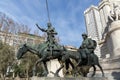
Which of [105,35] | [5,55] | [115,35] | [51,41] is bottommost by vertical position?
[5,55]

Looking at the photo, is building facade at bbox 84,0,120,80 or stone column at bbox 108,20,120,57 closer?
building facade at bbox 84,0,120,80

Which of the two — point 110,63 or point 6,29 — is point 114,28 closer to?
point 110,63

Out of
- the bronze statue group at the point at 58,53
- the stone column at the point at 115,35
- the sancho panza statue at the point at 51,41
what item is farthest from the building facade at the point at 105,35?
the sancho panza statue at the point at 51,41

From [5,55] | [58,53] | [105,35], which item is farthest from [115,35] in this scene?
[5,55]

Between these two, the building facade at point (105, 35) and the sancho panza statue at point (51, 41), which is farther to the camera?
the building facade at point (105, 35)

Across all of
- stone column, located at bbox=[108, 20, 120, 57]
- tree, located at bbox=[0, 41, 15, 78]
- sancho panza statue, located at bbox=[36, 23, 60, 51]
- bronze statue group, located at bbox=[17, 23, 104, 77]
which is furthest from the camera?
tree, located at bbox=[0, 41, 15, 78]

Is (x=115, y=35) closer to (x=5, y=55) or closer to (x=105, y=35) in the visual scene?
(x=105, y=35)

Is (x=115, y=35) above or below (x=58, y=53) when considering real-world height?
above

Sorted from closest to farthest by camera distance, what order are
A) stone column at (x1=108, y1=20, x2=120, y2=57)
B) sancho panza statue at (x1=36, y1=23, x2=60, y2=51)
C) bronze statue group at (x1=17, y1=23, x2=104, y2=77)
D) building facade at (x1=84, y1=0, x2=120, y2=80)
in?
bronze statue group at (x1=17, y1=23, x2=104, y2=77)
sancho panza statue at (x1=36, y1=23, x2=60, y2=51)
building facade at (x1=84, y1=0, x2=120, y2=80)
stone column at (x1=108, y1=20, x2=120, y2=57)

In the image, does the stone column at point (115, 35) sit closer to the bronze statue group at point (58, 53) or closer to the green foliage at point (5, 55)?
the bronze statue group at point (58, 53)

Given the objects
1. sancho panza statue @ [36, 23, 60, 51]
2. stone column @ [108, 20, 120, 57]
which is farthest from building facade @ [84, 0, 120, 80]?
sancho panza statue @ [36, 23, 60, 51]

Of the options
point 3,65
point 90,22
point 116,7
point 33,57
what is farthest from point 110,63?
point 90,22

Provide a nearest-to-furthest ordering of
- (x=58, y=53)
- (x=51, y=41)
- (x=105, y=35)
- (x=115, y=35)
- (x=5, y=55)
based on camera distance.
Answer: (x=58, y=53)
(x=51, y=41)
(x=115, y=35)
(x=105, y=35)
(x=5, y=55)

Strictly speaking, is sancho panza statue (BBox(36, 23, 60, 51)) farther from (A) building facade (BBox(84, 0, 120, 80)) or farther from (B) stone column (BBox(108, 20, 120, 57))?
(B) stone column (BBox(108, 20, 120, 57))
